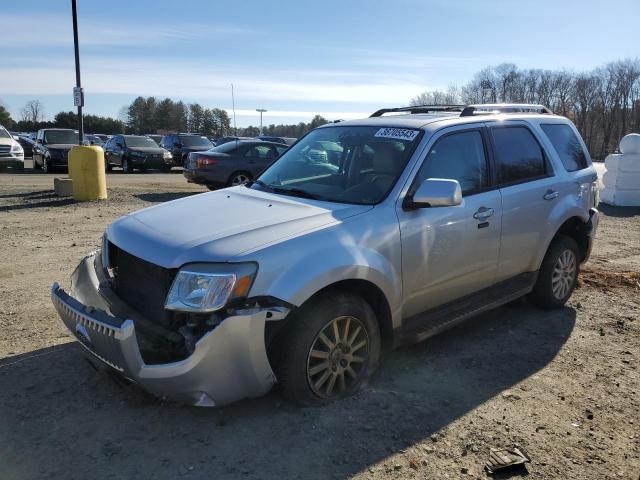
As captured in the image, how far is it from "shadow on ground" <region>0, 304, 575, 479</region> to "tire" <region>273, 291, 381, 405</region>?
0.14 m

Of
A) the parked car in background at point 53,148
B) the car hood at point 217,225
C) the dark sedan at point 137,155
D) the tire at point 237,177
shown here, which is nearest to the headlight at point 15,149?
the parked car in background at point 53,148

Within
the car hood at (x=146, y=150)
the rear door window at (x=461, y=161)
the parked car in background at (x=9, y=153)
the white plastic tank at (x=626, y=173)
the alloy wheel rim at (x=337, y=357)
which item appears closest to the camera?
the alloy wheel rim at (x=337, y=357)

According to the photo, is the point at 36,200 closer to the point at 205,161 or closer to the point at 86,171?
the point at 86,171

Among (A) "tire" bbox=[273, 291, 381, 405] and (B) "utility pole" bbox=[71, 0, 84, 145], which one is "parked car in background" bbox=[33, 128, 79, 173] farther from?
(A) "tire" bbox=[273, 291, 381, 405]

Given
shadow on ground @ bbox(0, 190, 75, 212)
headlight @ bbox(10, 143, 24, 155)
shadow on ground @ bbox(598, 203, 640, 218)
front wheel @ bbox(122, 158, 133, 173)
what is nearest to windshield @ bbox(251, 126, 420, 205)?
shadow on ground @ bbox(0, 190, 75, 212)

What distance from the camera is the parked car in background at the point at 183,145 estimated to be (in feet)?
85.1

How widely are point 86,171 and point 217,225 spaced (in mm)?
10133

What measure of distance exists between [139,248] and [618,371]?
3597 millimetres

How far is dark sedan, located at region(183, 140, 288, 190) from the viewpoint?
48.0ft

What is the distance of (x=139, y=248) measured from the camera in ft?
11.0

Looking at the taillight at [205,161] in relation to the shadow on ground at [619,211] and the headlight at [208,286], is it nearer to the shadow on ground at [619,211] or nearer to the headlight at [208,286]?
the shadow on ground at [619,211]

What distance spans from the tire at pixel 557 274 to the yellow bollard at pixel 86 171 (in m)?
10.3

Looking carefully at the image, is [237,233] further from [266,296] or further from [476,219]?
[476,219]

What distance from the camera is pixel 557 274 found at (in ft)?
17.5
